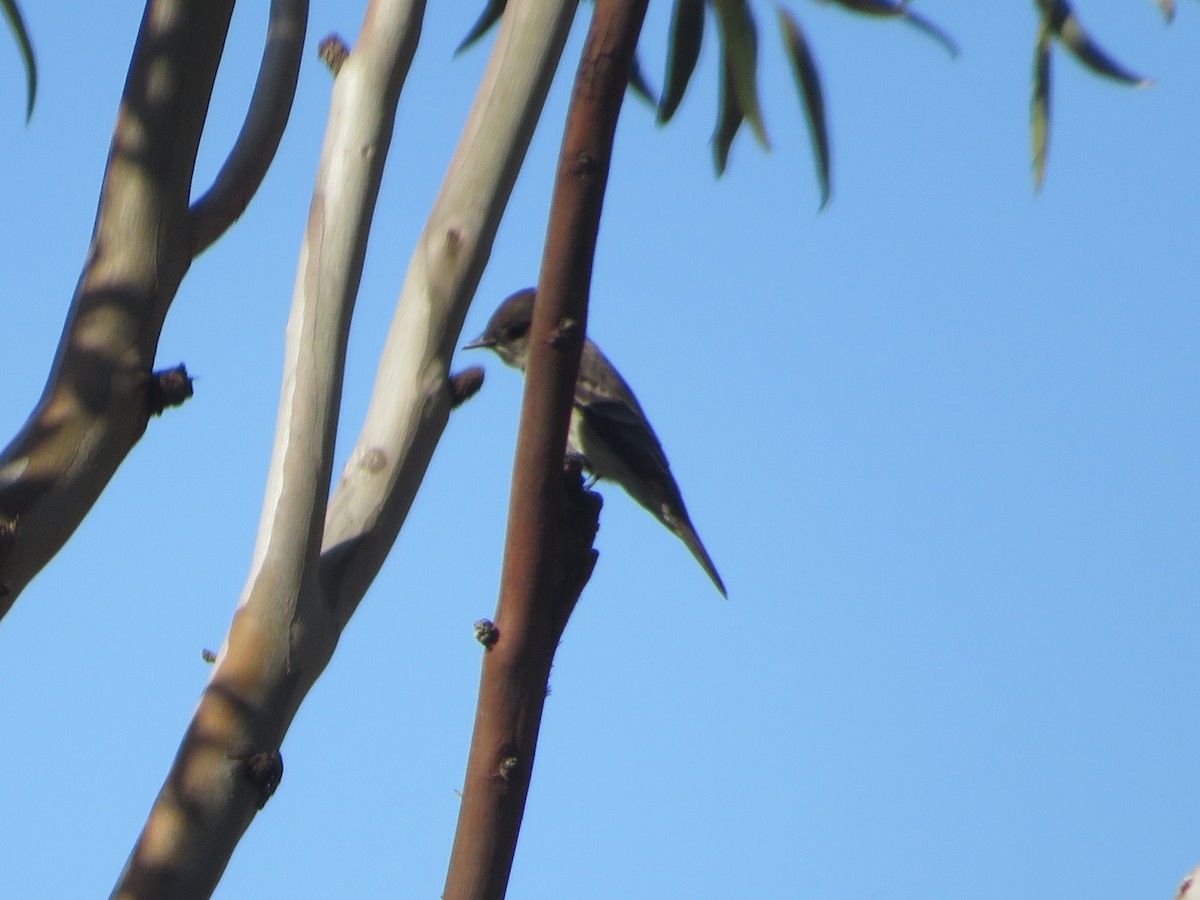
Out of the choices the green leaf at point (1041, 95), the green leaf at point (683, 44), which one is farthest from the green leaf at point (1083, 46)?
the green leaf at point (683, 44)

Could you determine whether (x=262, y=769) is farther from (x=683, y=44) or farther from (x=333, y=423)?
(x=683, y=44)

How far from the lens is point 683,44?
484 centimetres

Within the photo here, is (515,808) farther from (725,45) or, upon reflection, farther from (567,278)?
(725,45)

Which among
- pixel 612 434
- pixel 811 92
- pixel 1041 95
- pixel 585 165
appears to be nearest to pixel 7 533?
pixel 585 165

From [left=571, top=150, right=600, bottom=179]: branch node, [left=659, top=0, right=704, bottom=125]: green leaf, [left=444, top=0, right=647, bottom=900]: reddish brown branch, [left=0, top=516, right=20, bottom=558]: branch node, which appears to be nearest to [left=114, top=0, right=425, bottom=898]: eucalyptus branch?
[left=0, top=516, right=20, bottom=558]: branch node

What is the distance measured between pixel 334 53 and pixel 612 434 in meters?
3.68

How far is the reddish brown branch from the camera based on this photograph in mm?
1899

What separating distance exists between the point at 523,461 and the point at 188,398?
3.46 ft

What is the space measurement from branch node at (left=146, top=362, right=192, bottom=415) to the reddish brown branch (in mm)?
1003

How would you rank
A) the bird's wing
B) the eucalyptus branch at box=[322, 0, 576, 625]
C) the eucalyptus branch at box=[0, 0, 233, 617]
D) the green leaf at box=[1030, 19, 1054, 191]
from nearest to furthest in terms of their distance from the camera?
the eucalyptus branch at box=[0, 0, 233, 617] → the eucalyptus branch at box=[322, 0, 576, 625] → the green leaf at box=[1030, 19, 1054, 191] → the bird's wing

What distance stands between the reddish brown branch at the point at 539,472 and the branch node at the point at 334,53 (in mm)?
1581

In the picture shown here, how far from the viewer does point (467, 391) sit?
3.11 metres

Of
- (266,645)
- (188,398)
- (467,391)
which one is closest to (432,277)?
(467,391)

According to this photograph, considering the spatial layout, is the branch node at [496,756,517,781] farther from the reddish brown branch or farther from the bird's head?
the bird's head
